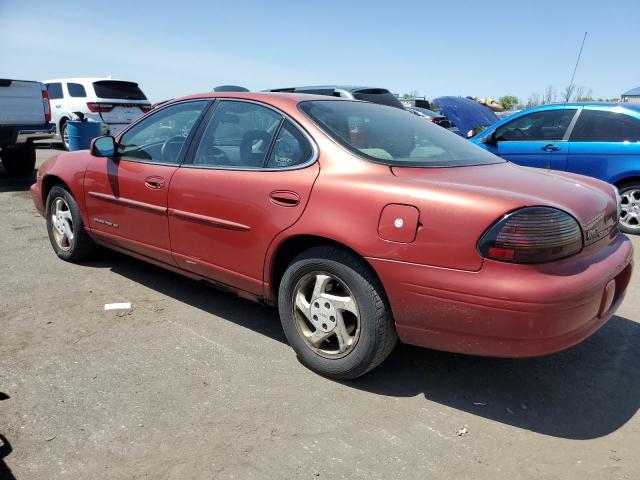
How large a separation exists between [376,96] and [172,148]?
5.56 m

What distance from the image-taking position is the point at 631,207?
6.12m

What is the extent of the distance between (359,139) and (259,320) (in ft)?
4.93

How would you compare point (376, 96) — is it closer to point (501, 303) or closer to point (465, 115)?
point (465, 115)

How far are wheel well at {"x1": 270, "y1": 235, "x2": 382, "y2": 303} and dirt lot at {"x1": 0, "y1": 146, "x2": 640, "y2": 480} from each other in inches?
18.4

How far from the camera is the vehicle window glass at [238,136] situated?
3.13 metres

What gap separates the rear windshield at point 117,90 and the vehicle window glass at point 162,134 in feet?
34.5

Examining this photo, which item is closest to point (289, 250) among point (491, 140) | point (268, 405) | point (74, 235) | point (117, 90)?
point (268, 405)

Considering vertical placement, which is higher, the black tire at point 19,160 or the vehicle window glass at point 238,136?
the vehicle window glass at point 238,136

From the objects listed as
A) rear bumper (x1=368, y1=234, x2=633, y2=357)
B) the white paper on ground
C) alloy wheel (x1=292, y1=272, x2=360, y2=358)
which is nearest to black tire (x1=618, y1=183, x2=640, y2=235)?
rear bumper (x1=368, y1=234, x2=633, y2=357)

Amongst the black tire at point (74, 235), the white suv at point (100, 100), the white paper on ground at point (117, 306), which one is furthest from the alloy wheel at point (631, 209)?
the white suv at point (100, 100)

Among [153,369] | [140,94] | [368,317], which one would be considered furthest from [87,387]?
[140,94]

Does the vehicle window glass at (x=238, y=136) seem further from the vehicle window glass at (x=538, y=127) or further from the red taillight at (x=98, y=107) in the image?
the red taillight at (x=98, y=107)

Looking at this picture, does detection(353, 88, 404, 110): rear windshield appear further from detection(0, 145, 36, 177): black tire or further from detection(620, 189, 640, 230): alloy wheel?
detection(0, 145, 36, 177): black tire

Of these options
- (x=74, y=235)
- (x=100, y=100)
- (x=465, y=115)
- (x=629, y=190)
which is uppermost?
(x=100, y=100)
